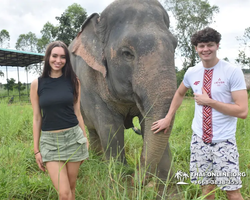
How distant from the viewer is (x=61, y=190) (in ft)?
5.80

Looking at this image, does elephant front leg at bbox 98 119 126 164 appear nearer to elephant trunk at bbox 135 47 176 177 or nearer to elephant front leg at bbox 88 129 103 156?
elephant trunk at bbox 135 47 176 177

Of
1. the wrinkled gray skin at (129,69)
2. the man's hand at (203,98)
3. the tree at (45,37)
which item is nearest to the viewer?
the man's hand at (203,98)

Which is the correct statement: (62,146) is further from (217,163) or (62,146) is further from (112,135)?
(217,163)

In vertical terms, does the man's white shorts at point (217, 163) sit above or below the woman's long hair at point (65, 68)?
below

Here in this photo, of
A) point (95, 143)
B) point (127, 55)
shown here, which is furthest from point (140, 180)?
point (95, 143)

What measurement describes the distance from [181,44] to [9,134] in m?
20.3

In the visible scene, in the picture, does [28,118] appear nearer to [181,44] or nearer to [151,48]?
[151,48]

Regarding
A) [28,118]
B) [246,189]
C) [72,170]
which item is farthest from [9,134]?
[246,189]

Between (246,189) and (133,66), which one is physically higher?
(133,66)

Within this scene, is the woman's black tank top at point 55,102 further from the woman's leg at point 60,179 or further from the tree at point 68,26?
the tree at point 68,26

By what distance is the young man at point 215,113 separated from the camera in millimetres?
1729

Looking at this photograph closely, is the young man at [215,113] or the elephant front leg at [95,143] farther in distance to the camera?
the elephant front leg at [95,143]

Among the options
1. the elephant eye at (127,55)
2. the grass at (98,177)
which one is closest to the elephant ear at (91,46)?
the elephant eye at (127,55)

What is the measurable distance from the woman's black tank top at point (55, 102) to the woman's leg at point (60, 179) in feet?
0.88
